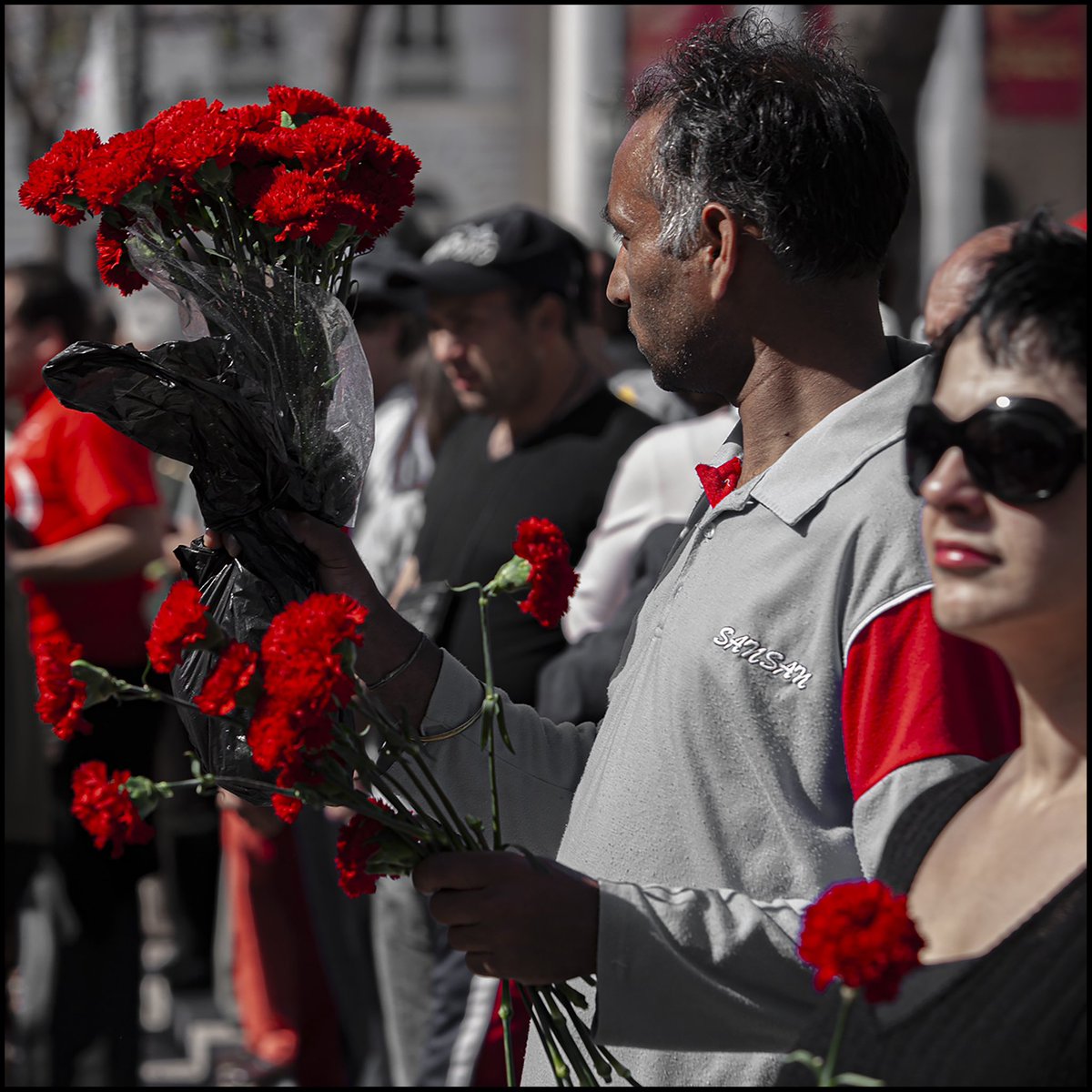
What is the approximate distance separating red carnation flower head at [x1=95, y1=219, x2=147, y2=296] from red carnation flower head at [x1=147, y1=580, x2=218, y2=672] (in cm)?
61

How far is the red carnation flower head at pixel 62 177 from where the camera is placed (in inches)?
84.3

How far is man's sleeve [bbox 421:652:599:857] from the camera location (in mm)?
2312

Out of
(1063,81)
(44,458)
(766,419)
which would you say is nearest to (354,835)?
(766,419)

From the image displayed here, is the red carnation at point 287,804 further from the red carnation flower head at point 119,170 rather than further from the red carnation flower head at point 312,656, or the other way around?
the red carnation flower head at point 119,170

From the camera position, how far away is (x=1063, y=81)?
1045 inches

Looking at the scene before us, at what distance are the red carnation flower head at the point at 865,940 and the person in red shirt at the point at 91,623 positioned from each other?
3.89m

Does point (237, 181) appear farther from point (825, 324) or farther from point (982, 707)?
point (982, 707)

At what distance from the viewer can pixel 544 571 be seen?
216cm

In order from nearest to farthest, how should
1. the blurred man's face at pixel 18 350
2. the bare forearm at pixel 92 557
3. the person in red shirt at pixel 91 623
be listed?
the person in red shirt at pixel 91 623
the bare forearm at pixel 92 557
the blurred man's face at pixel 18 350

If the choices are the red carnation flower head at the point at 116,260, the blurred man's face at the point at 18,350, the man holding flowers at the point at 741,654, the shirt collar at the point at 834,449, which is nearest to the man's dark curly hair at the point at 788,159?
the man holding flowers at the point at 741,654

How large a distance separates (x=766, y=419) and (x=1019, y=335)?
2.39 ft

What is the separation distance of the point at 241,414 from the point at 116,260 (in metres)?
0.31

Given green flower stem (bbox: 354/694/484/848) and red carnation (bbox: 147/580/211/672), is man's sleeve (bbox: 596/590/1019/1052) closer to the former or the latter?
green flower stem (bbox: 354/694/484/848)

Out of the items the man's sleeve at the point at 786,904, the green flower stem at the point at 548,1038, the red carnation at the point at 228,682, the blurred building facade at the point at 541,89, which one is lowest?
the blurred building facade at the point at 541,89
